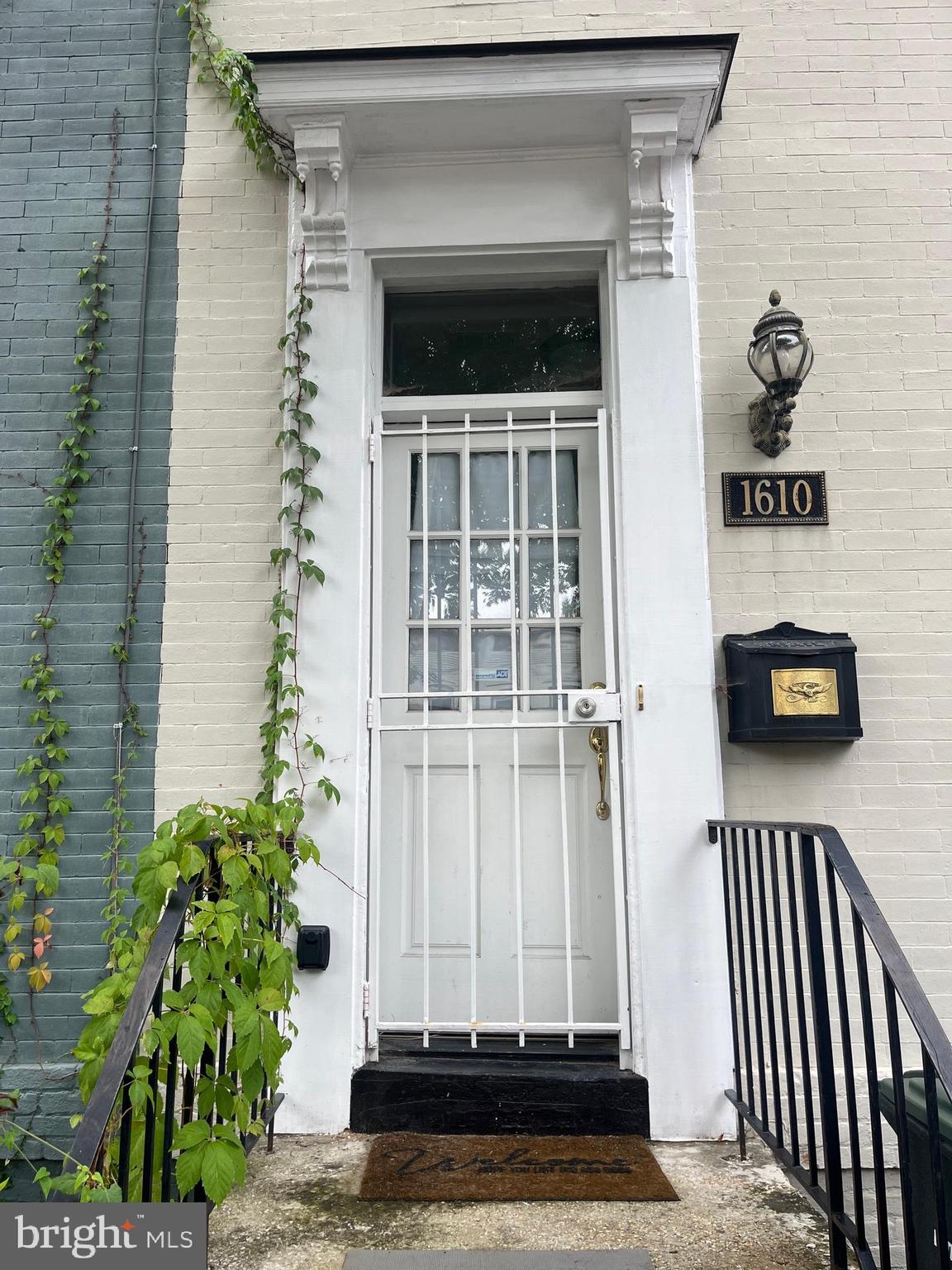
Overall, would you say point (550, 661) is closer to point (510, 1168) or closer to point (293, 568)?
point (293, 568)

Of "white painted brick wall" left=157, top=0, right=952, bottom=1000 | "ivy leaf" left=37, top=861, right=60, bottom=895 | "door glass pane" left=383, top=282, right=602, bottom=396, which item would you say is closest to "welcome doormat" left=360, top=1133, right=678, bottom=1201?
"white painted brick wall" left=157, top=0, right=952, bottom=1000

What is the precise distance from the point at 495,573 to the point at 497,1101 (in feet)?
5.87

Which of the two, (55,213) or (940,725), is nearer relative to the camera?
(940,725)

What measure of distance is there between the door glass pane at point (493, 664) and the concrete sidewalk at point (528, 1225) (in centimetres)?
153

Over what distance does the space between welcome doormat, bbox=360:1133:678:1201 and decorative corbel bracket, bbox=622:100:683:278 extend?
295 centimetres

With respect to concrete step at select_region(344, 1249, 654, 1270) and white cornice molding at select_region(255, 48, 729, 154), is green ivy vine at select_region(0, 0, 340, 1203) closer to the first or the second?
white cornice molding at select_region(255, 48, 729, 154)

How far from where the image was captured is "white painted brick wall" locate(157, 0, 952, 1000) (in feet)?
10.0

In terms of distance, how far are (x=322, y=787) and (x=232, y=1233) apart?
124 centimetres

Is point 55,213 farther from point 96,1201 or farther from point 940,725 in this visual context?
point 940,725

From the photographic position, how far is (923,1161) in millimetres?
1883

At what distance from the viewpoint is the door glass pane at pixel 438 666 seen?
3285 mm

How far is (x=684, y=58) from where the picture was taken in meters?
3.01

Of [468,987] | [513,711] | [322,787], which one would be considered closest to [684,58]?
[513,711]

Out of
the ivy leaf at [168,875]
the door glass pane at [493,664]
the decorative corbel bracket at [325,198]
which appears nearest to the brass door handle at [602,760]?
the door glass pane at [493,664]
